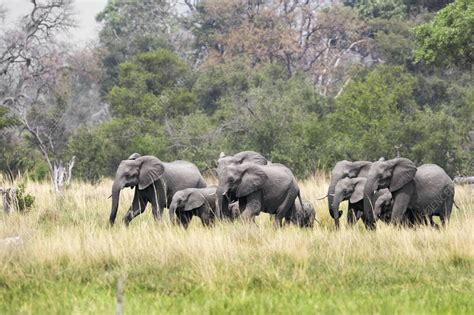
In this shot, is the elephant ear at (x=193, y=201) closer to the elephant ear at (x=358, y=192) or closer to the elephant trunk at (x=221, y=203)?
the elephant trunk at (x=221, y=203)

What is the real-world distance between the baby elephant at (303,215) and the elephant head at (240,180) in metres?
1.18

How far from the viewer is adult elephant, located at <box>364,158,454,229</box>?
48.4 ft

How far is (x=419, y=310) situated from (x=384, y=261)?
8.32 ft

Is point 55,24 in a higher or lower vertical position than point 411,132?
higher

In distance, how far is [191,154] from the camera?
29.8m

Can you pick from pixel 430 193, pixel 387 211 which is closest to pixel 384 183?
pixel 387 211

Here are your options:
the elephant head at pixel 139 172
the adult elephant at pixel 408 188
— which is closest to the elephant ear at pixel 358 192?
the adult elephant at pixel 408 188

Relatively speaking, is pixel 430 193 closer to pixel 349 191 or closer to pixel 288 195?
pixel 349 191

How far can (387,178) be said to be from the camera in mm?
14812

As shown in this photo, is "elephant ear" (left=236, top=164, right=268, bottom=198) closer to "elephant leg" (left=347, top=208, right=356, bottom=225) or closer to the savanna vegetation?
the savanna vegetation

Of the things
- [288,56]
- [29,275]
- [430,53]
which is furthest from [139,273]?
[288,56]

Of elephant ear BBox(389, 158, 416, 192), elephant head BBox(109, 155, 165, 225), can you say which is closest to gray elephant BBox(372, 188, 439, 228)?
elephant ear BBox(389, 158, 416, 192)

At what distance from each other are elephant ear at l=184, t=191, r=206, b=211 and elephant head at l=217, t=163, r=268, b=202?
0.43 m

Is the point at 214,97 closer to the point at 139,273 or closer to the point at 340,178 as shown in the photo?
the point at 340,178
